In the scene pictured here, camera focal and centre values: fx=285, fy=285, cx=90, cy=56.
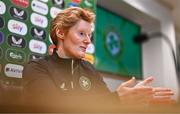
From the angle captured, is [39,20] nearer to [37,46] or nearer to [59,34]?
[37,46]

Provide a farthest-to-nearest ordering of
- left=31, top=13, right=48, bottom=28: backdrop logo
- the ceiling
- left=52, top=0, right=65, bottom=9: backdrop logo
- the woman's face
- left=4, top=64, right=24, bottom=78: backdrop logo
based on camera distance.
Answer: the ceiling
left=52, top=0, right=65, bottom=9: backdrop logo
left=31, top=13, right=48, bottom=28: backdrop logo
left=4, top=64, right=24, bottom=78: backdrop logo
the woman's face

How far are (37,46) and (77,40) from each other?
1.38 feet

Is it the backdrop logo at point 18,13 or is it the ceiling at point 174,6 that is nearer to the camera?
the backdrop logo at point 18,13

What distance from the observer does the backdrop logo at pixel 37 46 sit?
68.2 inches

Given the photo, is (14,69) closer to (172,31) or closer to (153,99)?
(153,99)

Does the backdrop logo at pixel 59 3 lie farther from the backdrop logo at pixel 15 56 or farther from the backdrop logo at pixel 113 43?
the backdrop logo at pixel 113 43

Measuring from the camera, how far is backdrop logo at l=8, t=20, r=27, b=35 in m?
1.66

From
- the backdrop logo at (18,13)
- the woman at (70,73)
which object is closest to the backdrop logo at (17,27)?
the backdrop logo at (18,13)

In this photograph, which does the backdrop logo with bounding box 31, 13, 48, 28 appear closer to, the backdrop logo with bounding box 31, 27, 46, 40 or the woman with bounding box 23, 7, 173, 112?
the backdrop logo with bounding box 31, 27, 46, 40

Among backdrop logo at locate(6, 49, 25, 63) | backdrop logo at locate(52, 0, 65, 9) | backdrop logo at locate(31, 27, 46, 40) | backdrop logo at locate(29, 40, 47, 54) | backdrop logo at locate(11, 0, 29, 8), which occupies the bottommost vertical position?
backdrop logo at locate(6, 49, 25, 63)

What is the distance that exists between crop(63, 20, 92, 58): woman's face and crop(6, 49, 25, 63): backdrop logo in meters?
0.36

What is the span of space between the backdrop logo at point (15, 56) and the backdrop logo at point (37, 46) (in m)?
0.09

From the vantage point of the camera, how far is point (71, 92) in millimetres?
1297

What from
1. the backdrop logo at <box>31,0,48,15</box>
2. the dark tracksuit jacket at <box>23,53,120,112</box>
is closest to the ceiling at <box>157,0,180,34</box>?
the backdrop logo at <box>31,0,48,15</box>
